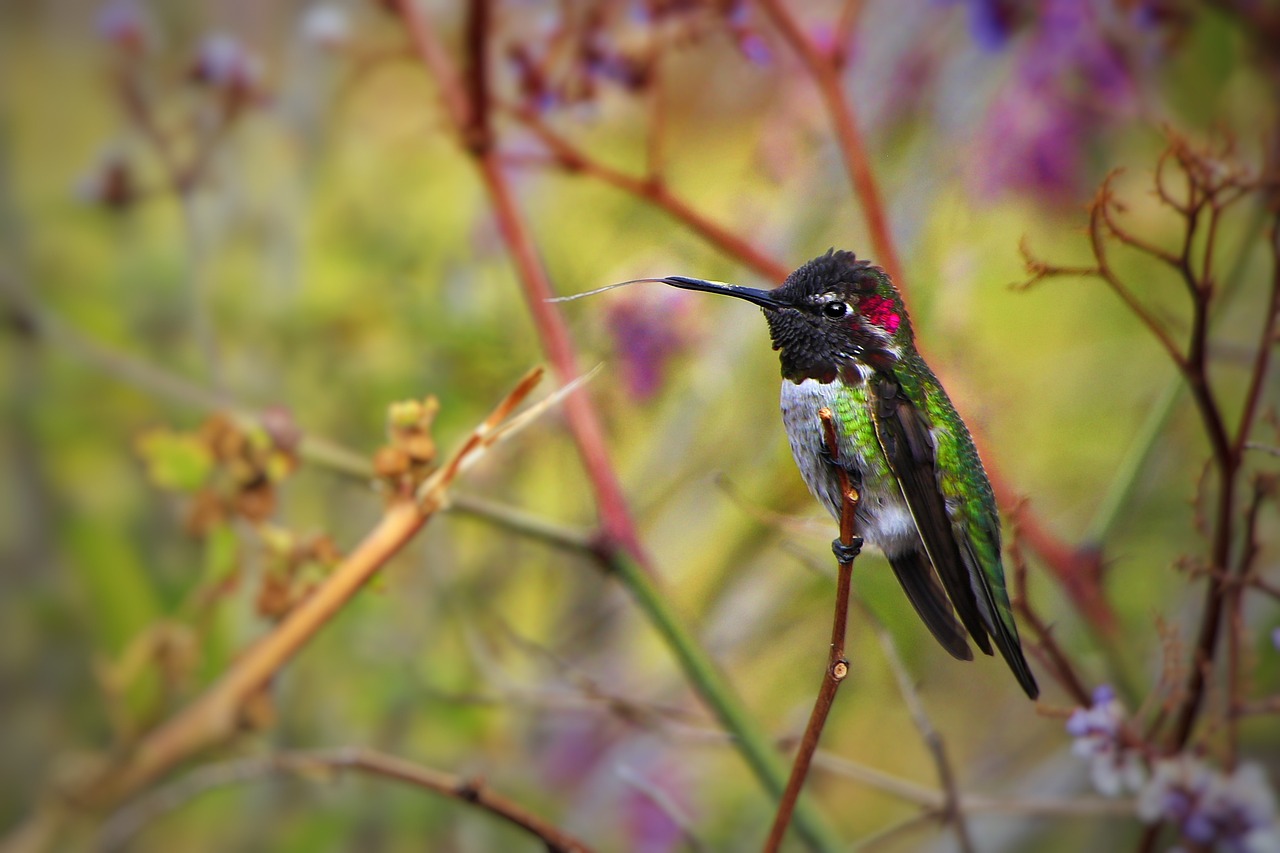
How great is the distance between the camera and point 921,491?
309 millimetres

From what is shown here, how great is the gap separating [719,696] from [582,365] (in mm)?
173

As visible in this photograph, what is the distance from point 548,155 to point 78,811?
49 cm

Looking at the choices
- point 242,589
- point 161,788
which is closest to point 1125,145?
point 242,589

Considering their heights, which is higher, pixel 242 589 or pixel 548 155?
pixel 548 155

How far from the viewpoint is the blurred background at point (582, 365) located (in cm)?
49

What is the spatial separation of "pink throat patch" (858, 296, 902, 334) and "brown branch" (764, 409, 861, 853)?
0.11 ft

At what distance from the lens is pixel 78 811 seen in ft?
2.10

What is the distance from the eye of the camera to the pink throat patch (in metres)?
0.31

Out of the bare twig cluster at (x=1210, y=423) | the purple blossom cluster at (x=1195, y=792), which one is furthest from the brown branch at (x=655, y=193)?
the purple blossom cluster at (x=1195, y=792)

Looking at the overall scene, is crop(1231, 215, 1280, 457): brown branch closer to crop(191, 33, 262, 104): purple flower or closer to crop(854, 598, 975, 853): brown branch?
crop(854, 598, 975, 853): brown branch

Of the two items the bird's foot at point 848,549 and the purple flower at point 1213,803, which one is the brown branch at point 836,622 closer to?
the bird's foot at point 848,549

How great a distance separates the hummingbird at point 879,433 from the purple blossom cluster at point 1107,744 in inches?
3.8

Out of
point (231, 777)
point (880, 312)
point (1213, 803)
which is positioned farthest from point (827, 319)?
point (231, 777)

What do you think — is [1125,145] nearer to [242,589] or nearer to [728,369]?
[728,369]
